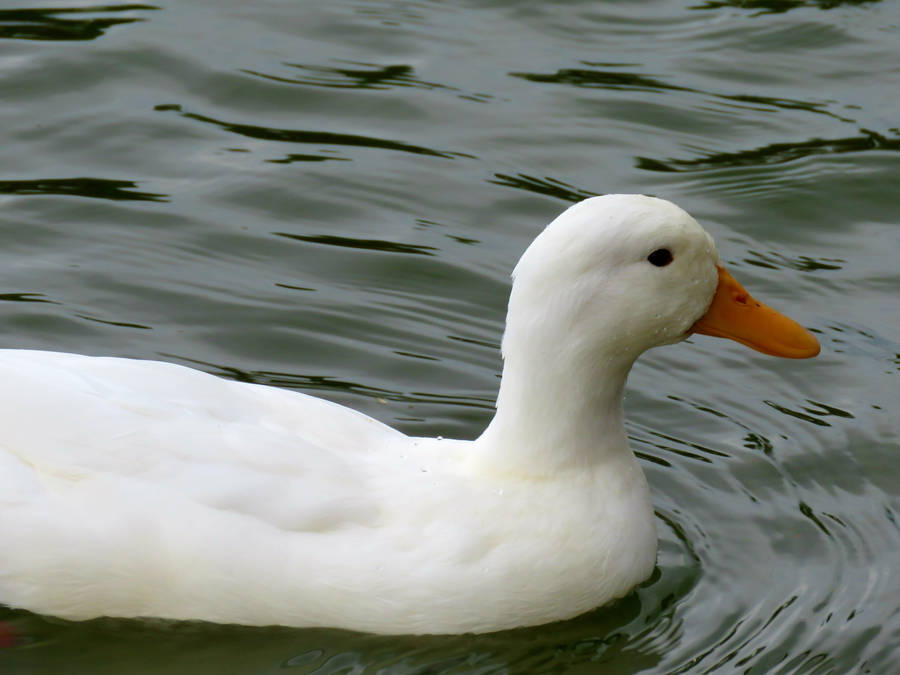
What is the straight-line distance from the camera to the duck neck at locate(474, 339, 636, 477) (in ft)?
17.0

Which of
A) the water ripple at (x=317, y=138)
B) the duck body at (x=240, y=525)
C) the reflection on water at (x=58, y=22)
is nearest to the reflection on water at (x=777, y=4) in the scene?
the water ripple at (x=317, y=138)

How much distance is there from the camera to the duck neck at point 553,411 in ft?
17.0

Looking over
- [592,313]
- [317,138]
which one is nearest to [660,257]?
[592,313]

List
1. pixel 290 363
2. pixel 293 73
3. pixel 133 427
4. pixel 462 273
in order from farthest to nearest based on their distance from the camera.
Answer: pixel 293 73
pixel 462 273
pixel 290 363
pixel 133 427

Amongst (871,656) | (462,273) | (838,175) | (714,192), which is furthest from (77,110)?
(871,656)

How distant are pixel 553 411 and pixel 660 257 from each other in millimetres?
617

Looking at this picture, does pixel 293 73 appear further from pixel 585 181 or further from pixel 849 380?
pixel 849 380

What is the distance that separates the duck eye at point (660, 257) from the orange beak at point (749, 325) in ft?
1.01

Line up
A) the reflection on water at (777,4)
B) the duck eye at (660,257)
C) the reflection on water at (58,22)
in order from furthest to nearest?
the reflection on water at (777,4)
the reflection on water at (58,22)
the duck eye at (660,257)

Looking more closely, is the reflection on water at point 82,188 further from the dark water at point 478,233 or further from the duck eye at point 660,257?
the duck eye at point 660,257

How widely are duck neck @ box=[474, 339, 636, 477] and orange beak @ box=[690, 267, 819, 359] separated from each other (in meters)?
0.38

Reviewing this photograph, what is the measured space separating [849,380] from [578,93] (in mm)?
3348

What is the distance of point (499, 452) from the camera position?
5.30 metres

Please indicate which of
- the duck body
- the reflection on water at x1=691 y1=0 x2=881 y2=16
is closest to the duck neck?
the duck body
